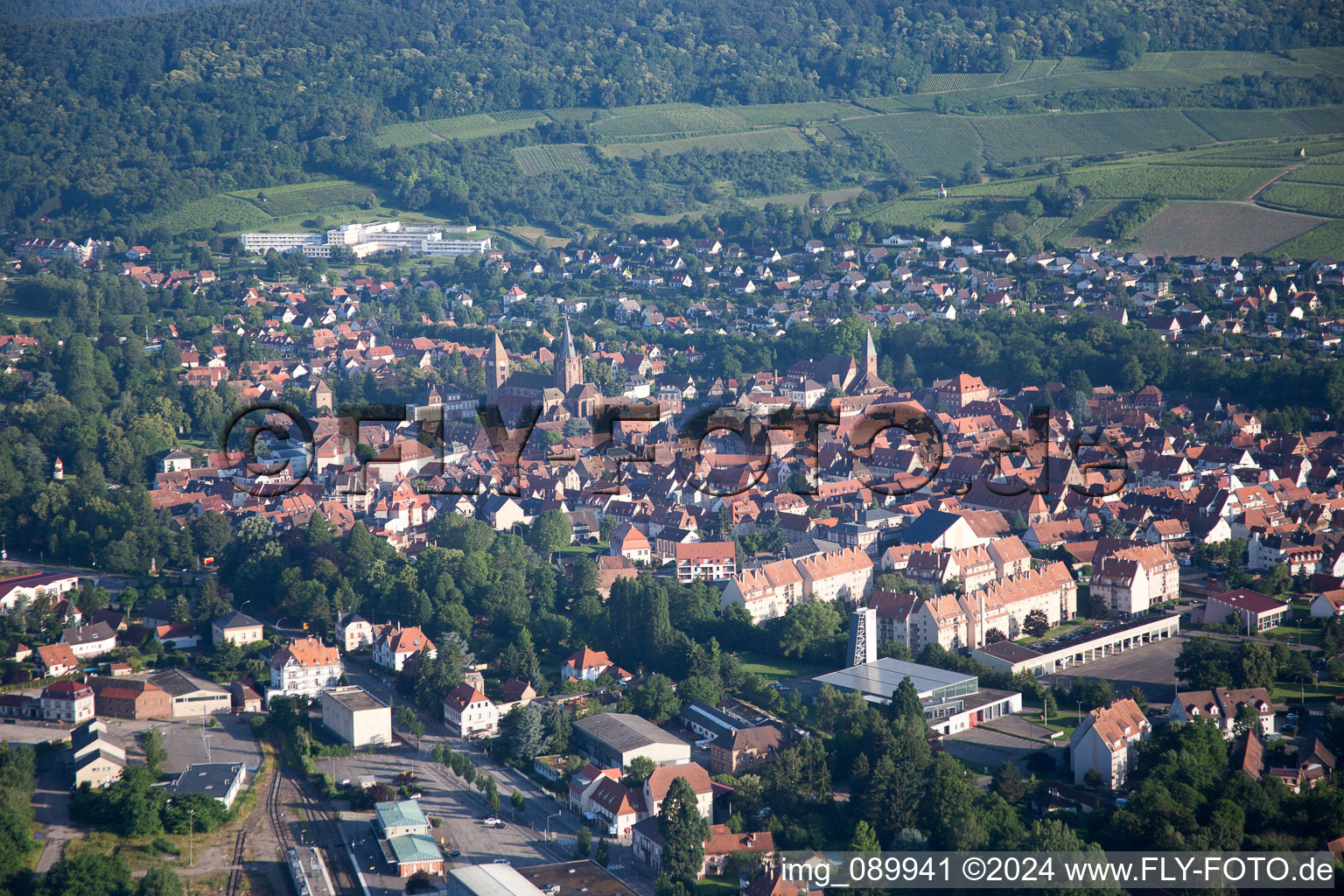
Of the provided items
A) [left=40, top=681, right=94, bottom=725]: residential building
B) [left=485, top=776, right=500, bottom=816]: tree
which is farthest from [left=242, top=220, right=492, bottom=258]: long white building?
[left=485, top=776, right=500, bottom=816]: tree

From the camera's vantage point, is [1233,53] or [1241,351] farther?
[1233,53]

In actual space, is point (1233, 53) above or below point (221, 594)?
above

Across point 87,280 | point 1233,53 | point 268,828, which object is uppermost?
point 1233,53

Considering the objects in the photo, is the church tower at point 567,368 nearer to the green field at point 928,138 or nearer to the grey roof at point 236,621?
the grey roof at point 236,621

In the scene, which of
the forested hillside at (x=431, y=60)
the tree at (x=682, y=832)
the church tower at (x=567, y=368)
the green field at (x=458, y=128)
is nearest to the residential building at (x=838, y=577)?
the tree at (x=682, y=832)

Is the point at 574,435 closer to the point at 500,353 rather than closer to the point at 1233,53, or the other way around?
the point at 500,353

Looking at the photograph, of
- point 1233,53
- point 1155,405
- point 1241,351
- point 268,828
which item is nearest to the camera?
point 268,828

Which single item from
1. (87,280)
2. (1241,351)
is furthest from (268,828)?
(87,280)

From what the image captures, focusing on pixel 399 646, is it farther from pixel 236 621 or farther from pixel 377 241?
pixel 377 241
